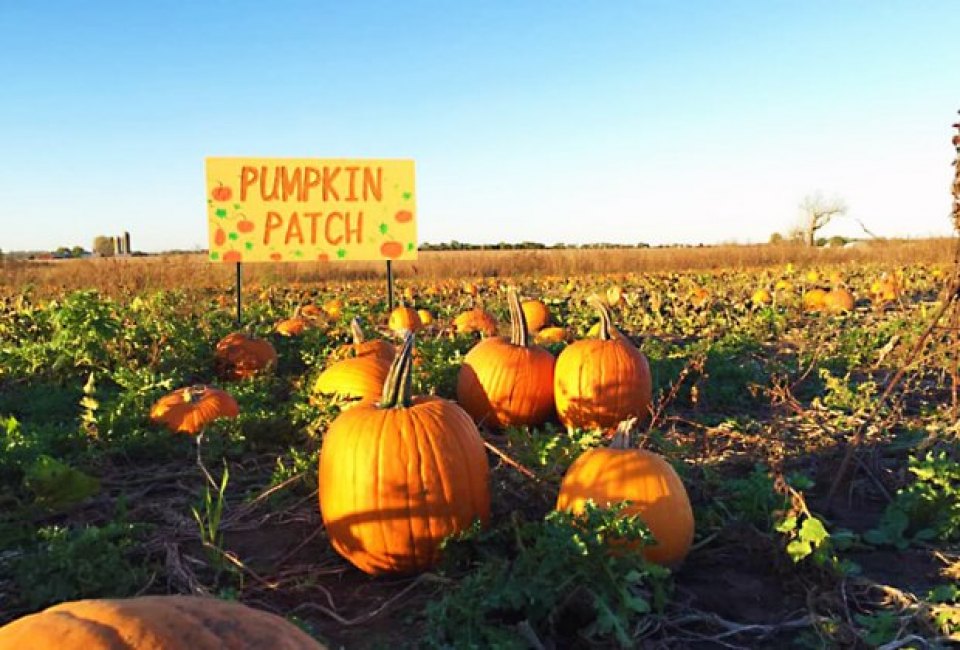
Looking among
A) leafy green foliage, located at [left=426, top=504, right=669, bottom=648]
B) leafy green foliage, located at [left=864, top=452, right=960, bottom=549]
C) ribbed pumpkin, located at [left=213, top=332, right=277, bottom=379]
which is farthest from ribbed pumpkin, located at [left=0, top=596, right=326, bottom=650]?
ribbed pumpkin, located at [left=213, top=332, right=277, bottom=379]

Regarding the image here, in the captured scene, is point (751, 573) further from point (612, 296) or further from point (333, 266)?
point (333, 266)

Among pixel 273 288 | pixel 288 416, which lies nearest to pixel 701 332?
pixel 288 416

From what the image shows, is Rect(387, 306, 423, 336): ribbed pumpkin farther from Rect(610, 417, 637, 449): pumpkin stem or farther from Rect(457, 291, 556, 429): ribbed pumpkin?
Rect(610, 417, 637, 449): pumpkin stem

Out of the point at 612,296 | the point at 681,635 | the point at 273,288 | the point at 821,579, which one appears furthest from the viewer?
the point at 273,288

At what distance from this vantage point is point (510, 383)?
4.73 metres

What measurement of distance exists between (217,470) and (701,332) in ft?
20.7

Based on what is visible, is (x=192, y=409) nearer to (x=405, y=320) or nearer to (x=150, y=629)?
(x=150, y=629)

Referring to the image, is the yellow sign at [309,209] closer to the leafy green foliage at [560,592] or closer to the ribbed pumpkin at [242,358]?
the ribbed pumpkin at [242,358]

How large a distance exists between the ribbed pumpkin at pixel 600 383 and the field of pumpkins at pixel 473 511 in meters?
0.02

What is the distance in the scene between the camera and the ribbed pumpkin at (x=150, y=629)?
4.25ft

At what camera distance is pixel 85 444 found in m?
4.52

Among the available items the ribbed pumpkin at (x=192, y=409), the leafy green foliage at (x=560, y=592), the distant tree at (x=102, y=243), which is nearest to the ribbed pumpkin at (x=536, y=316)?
the ribbed pumpkin at (x=192, y=409)

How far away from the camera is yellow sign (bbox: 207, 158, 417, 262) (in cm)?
1066

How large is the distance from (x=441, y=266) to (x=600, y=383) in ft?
67.9
